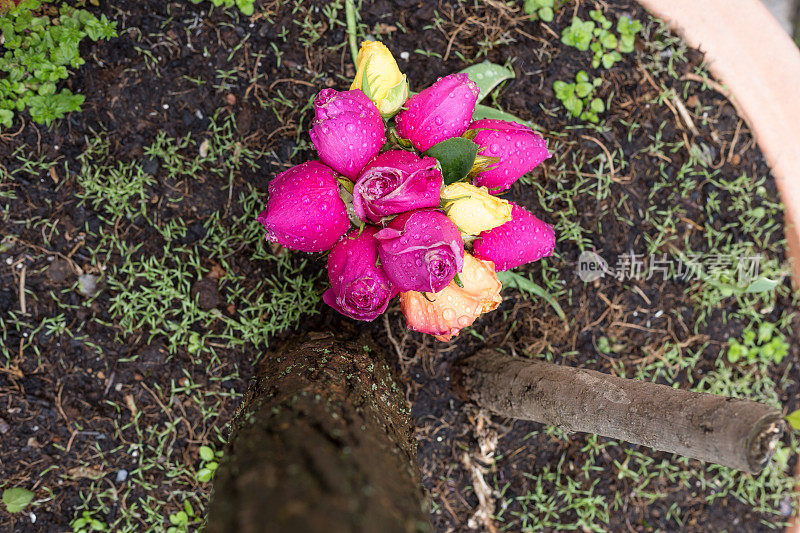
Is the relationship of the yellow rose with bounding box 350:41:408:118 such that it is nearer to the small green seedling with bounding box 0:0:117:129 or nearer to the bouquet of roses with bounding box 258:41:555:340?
the bouquet of roses with bounding box 258:41:555:340

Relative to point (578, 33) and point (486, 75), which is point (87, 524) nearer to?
point (486, 75)

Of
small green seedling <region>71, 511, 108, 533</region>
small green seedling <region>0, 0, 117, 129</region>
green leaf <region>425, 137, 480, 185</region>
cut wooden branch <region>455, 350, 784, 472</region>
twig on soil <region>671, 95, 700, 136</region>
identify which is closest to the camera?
cut wooden branch <region>455, 350, 784, 472</region>

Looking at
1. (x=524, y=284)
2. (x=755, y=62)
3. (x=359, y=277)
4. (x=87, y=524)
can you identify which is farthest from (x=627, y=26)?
(x=87, y=524)

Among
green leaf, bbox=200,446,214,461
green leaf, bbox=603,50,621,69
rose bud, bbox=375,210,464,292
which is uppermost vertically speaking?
green leaf, bbox=603,50,621,69

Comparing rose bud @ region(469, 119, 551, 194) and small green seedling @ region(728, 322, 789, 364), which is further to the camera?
small green seedling @ region(728, 322, 789, 364)

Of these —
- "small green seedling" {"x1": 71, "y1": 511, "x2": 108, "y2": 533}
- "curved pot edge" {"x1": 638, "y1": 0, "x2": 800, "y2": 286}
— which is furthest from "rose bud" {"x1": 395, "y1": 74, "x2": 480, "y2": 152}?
"small green seedling" {"x1": 71, "y1": 511, "x2": 108, "y2": 533}

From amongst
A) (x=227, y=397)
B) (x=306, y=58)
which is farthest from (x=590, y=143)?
(x=227, y=397)

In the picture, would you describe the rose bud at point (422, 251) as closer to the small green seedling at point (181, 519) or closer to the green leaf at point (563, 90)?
the green leaf at point (563, 90)
